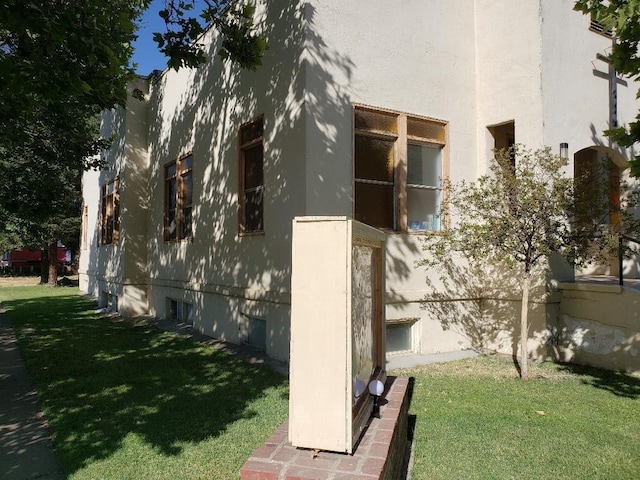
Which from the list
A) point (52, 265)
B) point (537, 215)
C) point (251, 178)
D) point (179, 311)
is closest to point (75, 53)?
point (251, 178)

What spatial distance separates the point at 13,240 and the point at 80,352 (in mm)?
25019

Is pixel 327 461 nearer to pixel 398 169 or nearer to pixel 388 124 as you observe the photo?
pixel 398 169

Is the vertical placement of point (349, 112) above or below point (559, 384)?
above

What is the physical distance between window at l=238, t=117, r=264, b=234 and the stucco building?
0.03 metres

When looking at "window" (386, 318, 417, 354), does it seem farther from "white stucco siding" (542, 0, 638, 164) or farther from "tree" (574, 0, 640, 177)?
"tree" (574, 0, 640, 177)

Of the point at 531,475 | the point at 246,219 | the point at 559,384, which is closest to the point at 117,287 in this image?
the point at 246,219

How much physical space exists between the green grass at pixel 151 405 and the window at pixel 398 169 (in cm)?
327

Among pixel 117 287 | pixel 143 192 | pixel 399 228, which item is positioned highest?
pixel 143 192

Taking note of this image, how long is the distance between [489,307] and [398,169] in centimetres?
299

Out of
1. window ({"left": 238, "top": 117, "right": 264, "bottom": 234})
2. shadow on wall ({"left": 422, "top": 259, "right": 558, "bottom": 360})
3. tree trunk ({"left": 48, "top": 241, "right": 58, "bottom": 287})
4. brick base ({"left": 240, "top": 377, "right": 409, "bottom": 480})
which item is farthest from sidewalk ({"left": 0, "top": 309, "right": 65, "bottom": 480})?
tree trunk ({"left": 48, "top": 241, "right": 58, "bottom": 287})

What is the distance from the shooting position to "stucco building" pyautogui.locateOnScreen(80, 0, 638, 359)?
770cm

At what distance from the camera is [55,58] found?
568cm

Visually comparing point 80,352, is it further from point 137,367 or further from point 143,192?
point 143,192

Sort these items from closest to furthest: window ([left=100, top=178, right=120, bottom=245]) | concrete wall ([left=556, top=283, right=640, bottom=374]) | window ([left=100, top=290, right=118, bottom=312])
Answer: concrete wall ([left=556, top=283, right=640, bottom=374]) → window ([left=100, top=290, right=118, bottom=312]) → window ([left=100, top=178, right=120, bottom=245])
